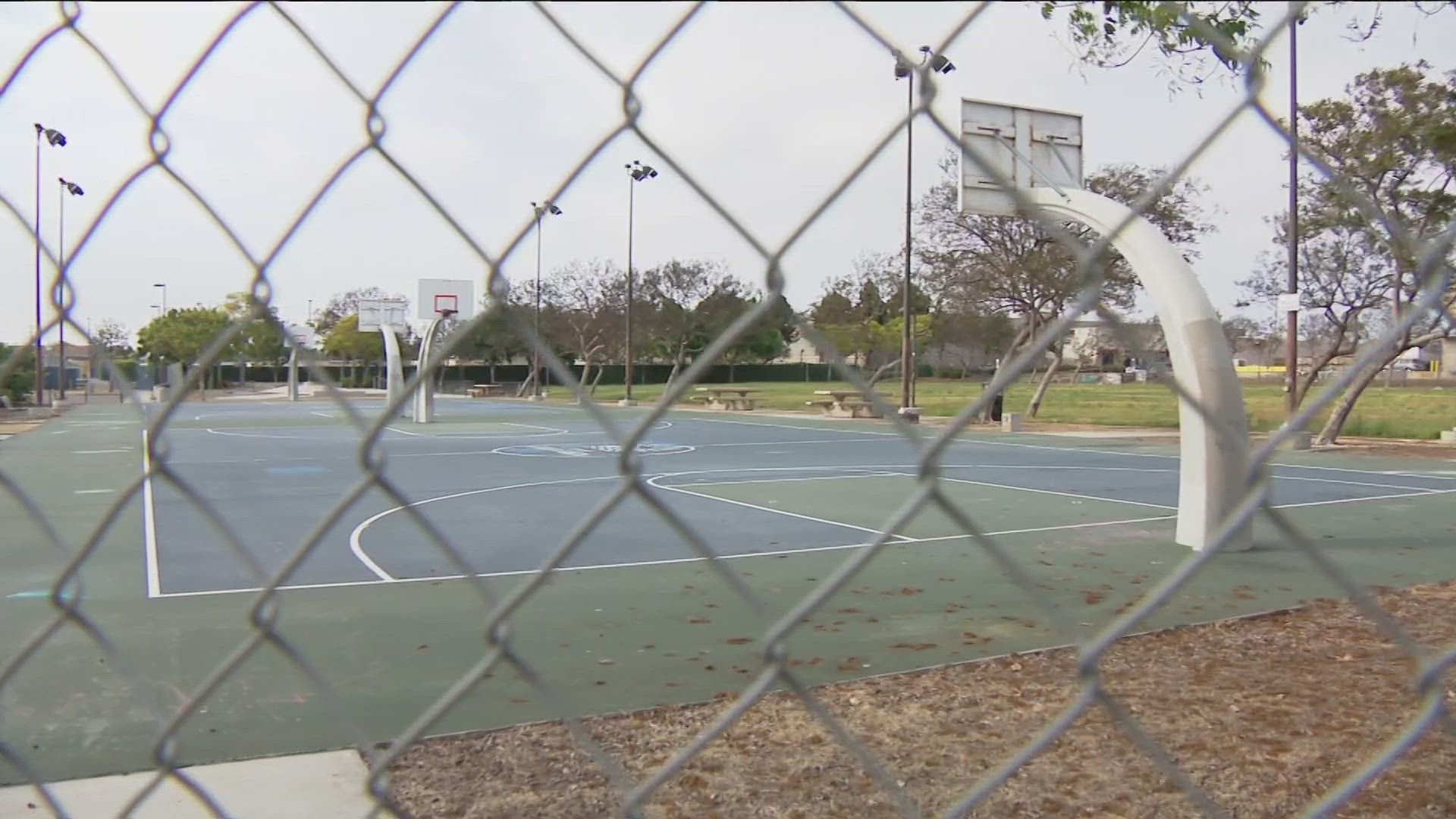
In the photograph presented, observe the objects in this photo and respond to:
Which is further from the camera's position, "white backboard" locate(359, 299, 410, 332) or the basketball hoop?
"white backboard" locate(359, 299, 410, 332)

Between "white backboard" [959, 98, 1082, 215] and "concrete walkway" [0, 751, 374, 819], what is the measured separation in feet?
8.24

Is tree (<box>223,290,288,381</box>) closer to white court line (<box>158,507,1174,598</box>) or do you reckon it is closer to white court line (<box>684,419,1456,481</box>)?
white court line (<box>158,507,1174,598</box>)

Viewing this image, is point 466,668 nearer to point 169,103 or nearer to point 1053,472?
point 169,103

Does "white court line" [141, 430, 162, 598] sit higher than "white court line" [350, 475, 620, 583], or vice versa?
"white court line" [350, 475, 620, 583]

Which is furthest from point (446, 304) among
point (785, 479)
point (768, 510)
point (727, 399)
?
point (727, 399)

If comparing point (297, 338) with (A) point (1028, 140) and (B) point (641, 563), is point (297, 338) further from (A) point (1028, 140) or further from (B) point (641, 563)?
(B) point (641, 563)

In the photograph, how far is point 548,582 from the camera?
494 centimetres

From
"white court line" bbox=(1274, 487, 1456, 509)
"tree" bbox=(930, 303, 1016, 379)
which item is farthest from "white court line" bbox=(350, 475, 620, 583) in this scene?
"white court line" bbox=(1274, 487, 1456, 509)

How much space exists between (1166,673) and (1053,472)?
10.6 metres

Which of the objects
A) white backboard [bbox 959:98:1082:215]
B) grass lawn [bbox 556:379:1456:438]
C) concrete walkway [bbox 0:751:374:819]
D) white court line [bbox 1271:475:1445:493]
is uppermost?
white backboard [bbox 959:98:1082:215]

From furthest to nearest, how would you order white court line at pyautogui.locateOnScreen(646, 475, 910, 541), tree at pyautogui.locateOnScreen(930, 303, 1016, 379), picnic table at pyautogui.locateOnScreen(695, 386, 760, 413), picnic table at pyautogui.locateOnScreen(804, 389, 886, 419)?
picnic table at pyautogui.locateOnScreen(695, 386, 760, 413)
picnic table at pyautogui.locateOnScreen(804, 389, 886, 419)
white court line at pyautogui.locateOnScreen(646, 475, 910, 541)
tree at pyautogui.locateOnScreen(930, 303, 1016, 379)

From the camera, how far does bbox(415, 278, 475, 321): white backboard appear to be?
1515 mm

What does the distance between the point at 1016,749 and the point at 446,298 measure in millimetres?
3022

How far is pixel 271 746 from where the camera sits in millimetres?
4164
